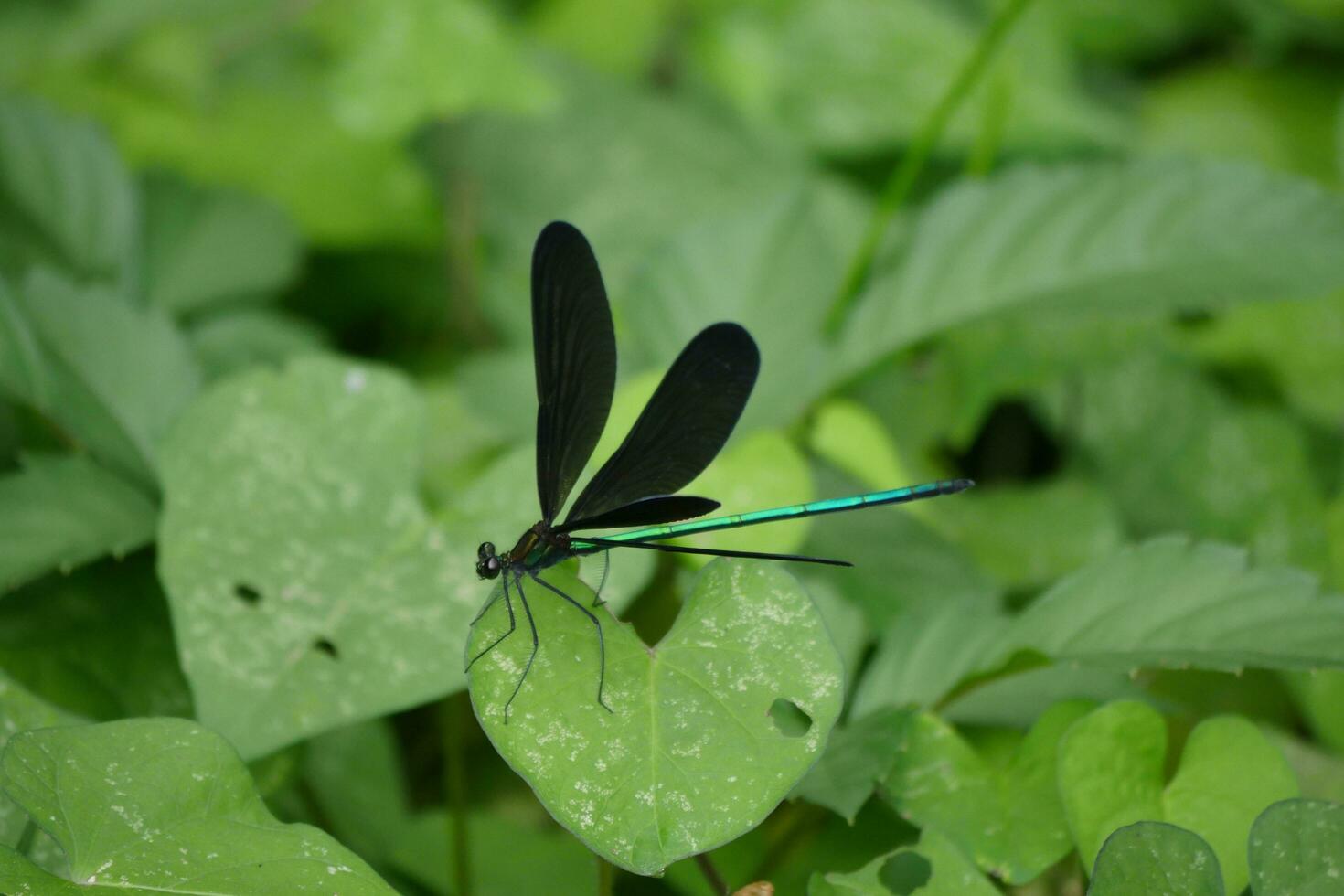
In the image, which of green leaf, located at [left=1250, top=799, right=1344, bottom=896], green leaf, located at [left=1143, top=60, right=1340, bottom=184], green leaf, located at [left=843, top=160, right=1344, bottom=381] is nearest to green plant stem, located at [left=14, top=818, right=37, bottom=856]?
green leaf, located at [left=1250, top=799, right=1344, bottom=896]

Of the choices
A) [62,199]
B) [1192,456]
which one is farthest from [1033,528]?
[62,199]

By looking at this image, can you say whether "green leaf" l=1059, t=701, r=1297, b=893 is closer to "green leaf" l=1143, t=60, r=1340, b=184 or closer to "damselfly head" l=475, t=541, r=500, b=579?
"damselfly head" l=475, t=541, r=500, b=579

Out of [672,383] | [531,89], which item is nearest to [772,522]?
A: [672,383]

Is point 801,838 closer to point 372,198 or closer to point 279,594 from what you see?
point 279,594

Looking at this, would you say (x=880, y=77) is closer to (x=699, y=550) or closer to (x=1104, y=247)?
(x=1104, y=247)

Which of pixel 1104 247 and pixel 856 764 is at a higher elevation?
pixel 1104 247

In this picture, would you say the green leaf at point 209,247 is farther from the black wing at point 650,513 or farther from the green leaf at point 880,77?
the green leaf at point 880,77

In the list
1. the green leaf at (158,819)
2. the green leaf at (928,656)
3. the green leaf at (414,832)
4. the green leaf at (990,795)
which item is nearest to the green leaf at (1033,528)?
the green leaf at (928,656)
